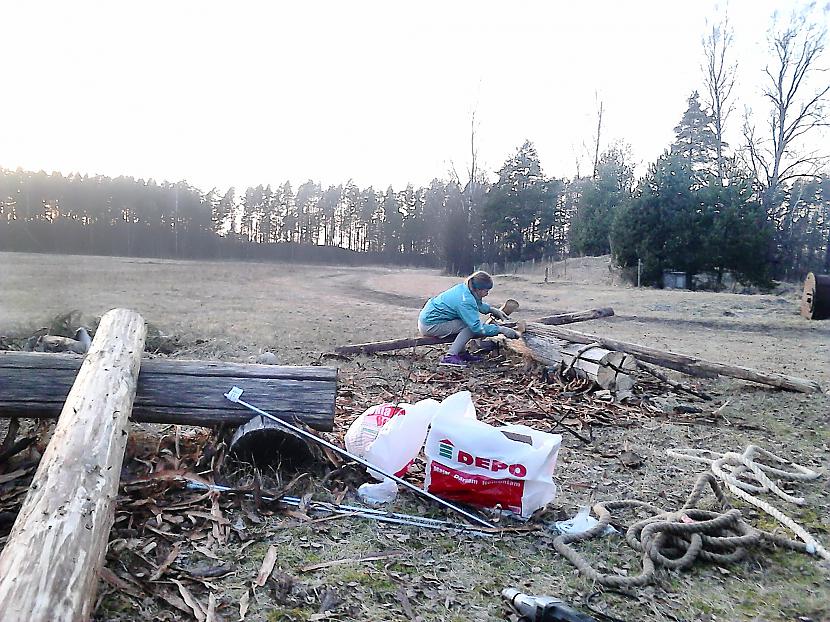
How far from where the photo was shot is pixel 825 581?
8.80 ft

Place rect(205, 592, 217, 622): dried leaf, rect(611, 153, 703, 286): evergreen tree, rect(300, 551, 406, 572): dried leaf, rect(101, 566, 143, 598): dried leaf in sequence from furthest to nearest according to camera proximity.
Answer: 1. rect(611, 153, 703, 286): evergreen tree
2. rect(300, 551, 406, 572): dried leaf
3. rect(101, 566, 143, 598): dried leaf
4. rect(205, 592, 217, 622): dried leaf

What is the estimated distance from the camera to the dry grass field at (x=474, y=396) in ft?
8.02

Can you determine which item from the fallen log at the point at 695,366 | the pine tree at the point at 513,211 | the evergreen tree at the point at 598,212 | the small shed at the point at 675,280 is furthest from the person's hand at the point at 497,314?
the pine tree at the point at 513,211

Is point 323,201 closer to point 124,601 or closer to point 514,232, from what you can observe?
point 514,232

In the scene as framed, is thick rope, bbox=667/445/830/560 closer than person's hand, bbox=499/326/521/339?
Yes

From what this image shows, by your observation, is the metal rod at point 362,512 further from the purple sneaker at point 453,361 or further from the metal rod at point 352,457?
the purple sneaker at point 453,361

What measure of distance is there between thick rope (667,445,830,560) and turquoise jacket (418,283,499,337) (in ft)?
11.3

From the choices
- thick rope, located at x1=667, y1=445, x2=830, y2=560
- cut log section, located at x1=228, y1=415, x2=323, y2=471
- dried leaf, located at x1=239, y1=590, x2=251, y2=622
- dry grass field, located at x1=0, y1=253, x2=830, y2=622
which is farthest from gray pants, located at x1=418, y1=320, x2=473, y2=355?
dried leaf, located at x1=239, y1=590, x2=251, y2=622

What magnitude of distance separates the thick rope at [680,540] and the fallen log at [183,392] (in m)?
1.58

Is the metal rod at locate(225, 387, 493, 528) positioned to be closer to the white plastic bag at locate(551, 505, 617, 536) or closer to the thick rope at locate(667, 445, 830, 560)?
the white plastic bag at locate(551, 505, 617, 536)

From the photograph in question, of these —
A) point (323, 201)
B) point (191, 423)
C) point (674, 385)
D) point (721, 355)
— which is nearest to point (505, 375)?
point (674, 385)

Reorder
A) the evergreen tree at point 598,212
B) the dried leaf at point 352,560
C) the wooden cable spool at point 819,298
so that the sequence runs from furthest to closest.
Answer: the evergreen tree at point 598,212 < the wooden cable spool at point 819,298 < the dried leaf at point 352,560

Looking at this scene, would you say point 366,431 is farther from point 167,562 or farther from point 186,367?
point 167,562

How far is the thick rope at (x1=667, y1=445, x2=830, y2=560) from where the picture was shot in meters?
3.25
